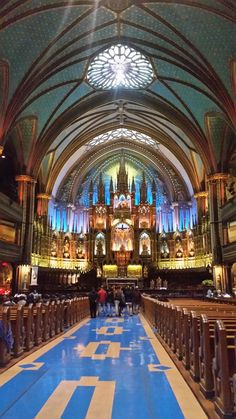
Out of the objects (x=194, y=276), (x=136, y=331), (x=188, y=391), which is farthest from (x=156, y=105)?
(x=188, y=391)

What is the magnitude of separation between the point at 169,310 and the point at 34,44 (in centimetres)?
1775

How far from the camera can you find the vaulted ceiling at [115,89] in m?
19.7

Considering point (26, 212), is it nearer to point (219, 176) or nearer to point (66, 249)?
point (66, 249)

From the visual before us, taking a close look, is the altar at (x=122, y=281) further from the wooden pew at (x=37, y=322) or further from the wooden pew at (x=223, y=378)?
the wooden pew at (x=223, y=378)

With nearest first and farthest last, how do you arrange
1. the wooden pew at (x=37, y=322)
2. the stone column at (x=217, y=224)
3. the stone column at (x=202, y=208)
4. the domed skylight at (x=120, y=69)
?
the wooden pew at (x=37, y=322) → the stone column at (x=217, y=224) → the domed skylight at (x=120, y=69) → the stone column at (x=202, y=208)

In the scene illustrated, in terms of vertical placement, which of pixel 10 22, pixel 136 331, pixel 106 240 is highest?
pixel 10 22

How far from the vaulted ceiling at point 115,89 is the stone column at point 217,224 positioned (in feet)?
3.40

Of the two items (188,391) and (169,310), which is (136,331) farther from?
(188,391)

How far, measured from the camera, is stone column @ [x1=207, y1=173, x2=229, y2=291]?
86.5 ft

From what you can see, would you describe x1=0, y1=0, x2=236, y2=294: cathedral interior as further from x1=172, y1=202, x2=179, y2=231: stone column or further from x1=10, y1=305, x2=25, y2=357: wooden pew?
x1=10, y1=305, x2=25, y2=357: wooden pew

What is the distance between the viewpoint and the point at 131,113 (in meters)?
34.6

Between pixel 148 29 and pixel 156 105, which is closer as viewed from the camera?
pixel 148 29

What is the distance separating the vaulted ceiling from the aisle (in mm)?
16225

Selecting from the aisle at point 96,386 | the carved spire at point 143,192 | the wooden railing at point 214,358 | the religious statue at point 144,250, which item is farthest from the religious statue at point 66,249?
the wooden railing at point 214,358
